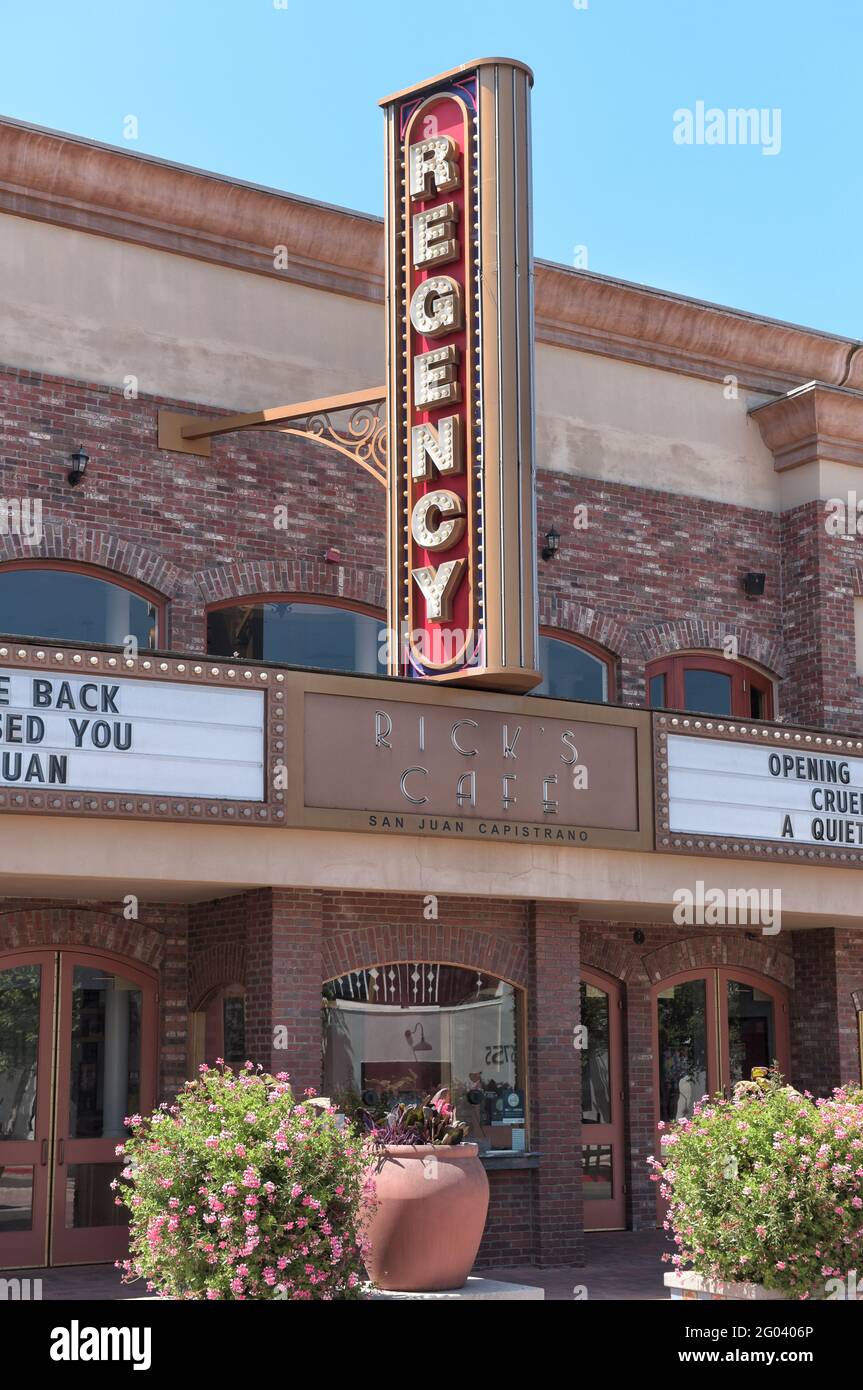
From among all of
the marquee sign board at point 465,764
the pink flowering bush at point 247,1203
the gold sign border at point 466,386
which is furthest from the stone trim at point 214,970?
the pink flowering bush at point 247,1203

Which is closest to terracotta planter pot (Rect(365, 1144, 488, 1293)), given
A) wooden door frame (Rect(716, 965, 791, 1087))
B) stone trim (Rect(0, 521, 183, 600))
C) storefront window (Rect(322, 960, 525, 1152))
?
storefront window (Rect(322, 960, 525, 1152))

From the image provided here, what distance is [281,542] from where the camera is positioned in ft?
59.7

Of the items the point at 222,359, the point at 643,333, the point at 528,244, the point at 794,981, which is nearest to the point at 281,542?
the point at 222,359

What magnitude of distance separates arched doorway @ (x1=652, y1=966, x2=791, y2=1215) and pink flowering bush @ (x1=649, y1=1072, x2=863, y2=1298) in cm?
787

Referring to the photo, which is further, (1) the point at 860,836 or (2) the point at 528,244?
(1) the point at 860,836

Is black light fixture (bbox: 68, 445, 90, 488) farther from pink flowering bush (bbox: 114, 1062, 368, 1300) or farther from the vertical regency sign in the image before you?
pink flowering bush (bbox: 114, 1062, 368, 1300)

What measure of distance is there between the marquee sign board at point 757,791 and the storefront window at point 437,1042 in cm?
236

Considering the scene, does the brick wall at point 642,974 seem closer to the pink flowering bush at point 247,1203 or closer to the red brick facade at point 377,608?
the red brick facade at point 377,608

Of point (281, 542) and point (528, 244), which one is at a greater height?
point (528, 244)

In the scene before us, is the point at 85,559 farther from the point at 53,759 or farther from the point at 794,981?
the point at 794,981

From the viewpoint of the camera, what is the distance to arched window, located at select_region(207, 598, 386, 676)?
17859 mm

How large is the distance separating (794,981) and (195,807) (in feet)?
31.4

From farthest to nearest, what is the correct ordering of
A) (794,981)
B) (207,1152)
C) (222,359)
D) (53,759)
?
(794,981) → (222,359) → (53,759) → (207,1152)

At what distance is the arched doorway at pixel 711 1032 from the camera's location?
2019 centimetres
